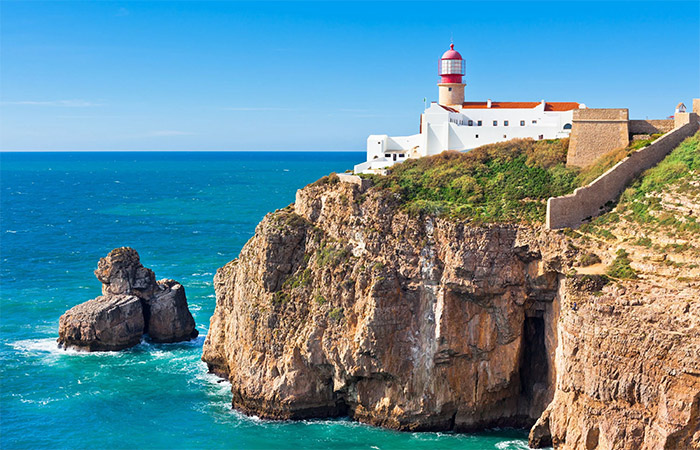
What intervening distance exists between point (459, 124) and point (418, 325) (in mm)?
19796

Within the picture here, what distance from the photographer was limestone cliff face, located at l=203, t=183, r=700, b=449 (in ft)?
113

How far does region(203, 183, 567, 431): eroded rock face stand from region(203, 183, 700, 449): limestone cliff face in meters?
0.06

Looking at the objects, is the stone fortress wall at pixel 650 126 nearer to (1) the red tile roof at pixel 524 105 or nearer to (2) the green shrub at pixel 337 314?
(1) the red tile roof at pixel 524 105

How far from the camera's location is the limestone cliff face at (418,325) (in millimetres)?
34375

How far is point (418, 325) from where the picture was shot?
Answer: 3878 centimetres

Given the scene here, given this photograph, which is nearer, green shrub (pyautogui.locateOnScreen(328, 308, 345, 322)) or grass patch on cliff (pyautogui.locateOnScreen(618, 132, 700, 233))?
grass patch on cliff (pyautogui.locateOnScreen(618, 132, 700, 233))

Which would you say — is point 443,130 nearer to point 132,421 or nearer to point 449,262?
point 449,262

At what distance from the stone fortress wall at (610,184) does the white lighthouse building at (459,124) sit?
30.2 ft

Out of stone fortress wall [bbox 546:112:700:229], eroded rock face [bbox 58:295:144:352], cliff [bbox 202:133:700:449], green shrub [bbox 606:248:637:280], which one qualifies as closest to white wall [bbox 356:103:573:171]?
stone fortress wall [bbox 546:112:700:229]

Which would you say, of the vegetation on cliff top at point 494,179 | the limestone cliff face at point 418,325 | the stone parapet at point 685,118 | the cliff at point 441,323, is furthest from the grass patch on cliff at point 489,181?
the stone parapet at point 685,118

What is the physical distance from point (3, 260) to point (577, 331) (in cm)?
6266

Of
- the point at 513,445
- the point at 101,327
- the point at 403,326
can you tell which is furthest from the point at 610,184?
the point at 101,327

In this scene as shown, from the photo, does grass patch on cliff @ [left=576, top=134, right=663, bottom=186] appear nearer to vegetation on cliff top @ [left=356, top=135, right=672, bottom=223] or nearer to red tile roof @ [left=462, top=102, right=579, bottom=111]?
vegetation on cliff top @ [left=356, top=135, right=672, bottom=223]

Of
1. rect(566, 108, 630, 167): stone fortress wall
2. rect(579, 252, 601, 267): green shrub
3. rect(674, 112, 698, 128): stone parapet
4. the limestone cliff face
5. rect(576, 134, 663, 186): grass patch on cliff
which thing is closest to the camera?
the limestone cliff face
